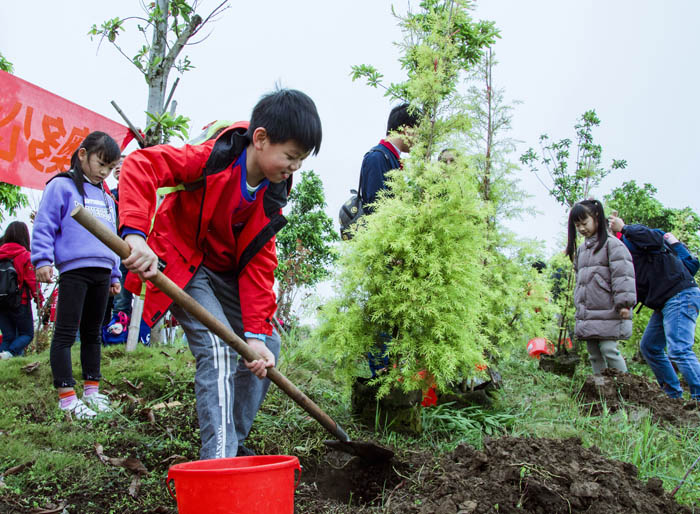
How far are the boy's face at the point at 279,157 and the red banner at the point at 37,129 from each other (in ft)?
11.4

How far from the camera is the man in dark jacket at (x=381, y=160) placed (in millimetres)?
3902

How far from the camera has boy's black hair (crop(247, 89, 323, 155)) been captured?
94.5 inches

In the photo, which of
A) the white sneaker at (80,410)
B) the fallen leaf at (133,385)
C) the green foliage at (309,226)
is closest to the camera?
the white sneaker at (80,410)

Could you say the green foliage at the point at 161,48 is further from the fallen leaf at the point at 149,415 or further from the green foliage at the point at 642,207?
the green foliage at the point at 642,207

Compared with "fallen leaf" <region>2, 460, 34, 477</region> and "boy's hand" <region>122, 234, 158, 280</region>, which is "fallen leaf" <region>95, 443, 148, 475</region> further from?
"boy's hand" <region>122, 234, 158, 280</region>

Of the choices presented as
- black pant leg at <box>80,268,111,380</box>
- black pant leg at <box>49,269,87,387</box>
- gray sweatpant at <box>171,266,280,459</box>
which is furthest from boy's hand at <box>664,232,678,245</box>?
black pant leg at <box>49,269,87,387</box>

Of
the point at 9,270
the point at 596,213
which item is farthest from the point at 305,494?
the point at 9,270

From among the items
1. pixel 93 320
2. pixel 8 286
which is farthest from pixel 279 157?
pixel 8 286

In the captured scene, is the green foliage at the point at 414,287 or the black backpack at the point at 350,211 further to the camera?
the black backpack at the point at 350,211

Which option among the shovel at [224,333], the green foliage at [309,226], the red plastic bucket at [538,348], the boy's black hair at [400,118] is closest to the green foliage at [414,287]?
the shovel at [224,333]

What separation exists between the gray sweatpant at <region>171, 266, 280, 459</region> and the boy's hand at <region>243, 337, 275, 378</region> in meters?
0.12

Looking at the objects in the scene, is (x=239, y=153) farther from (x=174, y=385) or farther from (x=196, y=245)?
(x=174, y=385)

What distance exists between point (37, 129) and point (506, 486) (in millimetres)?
5683

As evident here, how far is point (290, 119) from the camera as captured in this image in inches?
94.3
